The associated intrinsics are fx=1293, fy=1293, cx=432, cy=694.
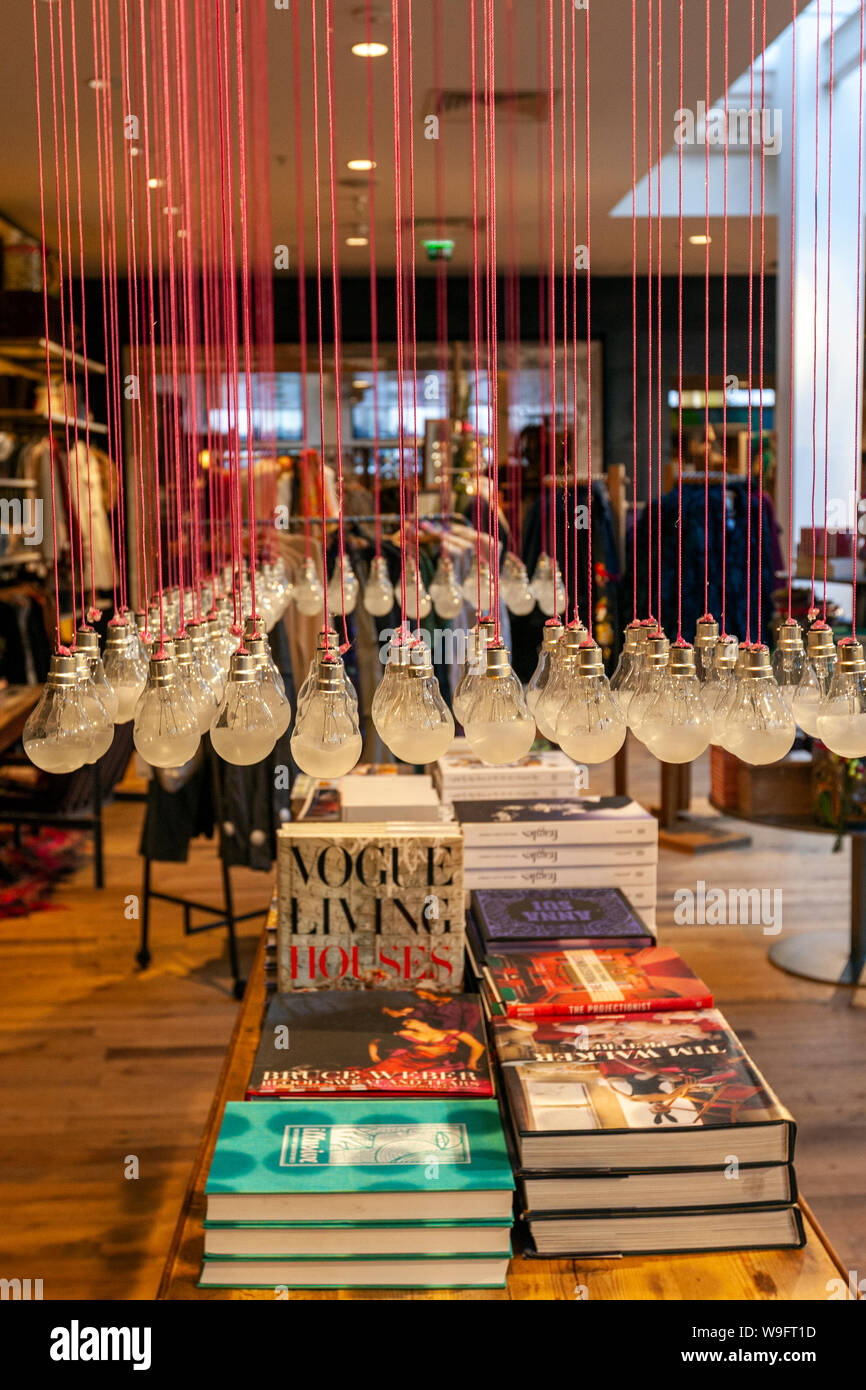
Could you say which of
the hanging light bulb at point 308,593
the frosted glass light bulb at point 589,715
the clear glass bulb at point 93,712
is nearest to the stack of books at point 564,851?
the frosted glass light bulb at point 589,715

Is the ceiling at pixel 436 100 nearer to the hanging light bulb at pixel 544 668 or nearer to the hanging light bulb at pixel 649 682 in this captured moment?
the hanging light bulb at pixel 544 668

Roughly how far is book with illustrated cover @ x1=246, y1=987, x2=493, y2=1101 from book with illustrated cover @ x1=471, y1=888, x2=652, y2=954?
0.20 metres

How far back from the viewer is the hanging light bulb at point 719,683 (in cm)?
151

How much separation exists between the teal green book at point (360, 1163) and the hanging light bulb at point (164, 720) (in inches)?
20.1

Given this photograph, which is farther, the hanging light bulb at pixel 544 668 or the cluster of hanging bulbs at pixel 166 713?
the hanging light bulb at pixel 544 668

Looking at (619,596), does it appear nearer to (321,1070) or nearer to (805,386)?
(805,386)

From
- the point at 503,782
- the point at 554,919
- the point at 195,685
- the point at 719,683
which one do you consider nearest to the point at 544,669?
the point at 719,683

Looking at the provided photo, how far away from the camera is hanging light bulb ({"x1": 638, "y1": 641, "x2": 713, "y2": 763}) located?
1.48 meters

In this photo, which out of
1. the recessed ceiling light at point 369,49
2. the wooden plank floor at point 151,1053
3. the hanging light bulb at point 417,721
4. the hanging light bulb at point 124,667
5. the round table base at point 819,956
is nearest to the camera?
the hanging light bulb at point 417,721

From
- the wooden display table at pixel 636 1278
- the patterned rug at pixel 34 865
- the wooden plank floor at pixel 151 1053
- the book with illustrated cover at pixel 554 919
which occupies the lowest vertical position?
the wooden plank floor at pixel 151 1053

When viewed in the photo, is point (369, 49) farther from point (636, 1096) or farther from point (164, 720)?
point (636, 1096)

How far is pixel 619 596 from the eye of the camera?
6.89 m

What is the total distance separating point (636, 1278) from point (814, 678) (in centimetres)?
75

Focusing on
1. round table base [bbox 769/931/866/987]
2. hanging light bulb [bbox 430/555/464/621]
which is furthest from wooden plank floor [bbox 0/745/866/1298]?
hanging light bulb [bbox 430/555/464/621]
